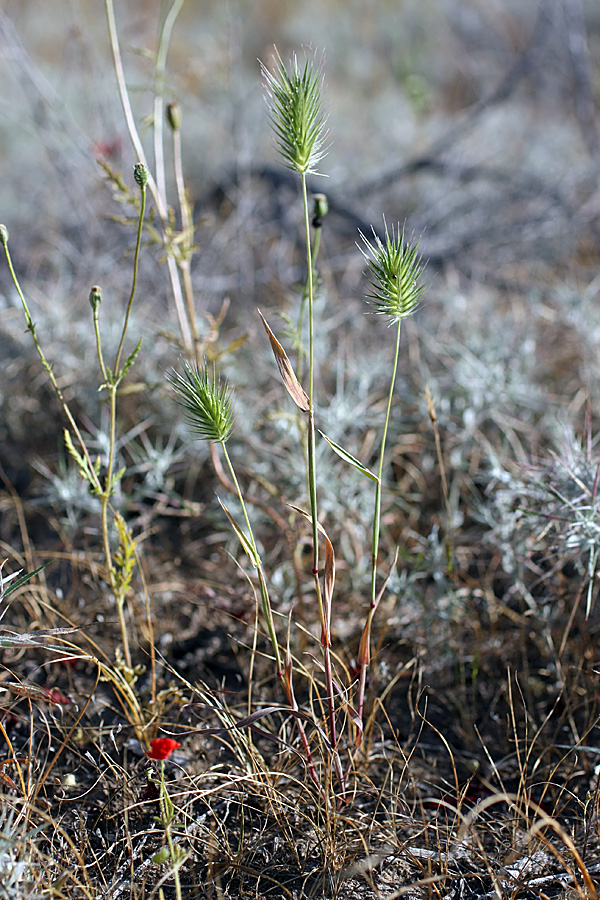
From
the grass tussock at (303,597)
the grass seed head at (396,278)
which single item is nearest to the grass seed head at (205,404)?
the grass tussock at (303,597)

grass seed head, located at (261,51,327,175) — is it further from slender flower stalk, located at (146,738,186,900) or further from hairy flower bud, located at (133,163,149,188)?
slender flower stalk, located at (146,738,186,900)

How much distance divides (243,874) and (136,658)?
640 mm

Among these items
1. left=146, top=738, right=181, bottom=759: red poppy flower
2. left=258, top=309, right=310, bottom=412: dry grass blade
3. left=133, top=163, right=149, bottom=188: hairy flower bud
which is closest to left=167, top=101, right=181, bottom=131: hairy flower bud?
left=133, top=163, right=149, bottom=188: hairy flower bud

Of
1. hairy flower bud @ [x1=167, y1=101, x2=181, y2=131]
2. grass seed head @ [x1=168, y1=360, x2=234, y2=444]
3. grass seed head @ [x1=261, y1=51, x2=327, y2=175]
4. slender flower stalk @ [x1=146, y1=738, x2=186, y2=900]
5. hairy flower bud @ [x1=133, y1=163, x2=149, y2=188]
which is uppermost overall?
hairy flower bud @ [x1=167, y1=101, x2=181, y2=131]

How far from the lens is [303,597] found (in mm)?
1854

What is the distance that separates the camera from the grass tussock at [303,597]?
121cm

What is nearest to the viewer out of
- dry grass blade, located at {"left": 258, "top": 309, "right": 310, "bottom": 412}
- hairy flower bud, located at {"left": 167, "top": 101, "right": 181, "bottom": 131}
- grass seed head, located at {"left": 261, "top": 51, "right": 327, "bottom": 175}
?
grass seed head, located at {"left": 261, "top": 51, "right": 327, "bottom": 175}

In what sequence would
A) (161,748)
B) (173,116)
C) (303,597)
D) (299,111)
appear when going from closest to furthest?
(299,111) < (161,748) < (173,116) < (303,597)

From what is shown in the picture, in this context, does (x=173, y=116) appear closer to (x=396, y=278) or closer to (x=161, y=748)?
(x=396, y=278)

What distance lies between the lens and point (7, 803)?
3.67 feet

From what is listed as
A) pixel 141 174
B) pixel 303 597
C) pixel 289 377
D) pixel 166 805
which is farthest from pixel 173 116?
pixel 166 805

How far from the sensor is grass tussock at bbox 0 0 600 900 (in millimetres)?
1213

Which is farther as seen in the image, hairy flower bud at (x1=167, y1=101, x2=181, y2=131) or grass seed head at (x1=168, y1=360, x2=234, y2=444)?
hairy flower bud at (x1=167, y1=101, x2=181, y2=131)

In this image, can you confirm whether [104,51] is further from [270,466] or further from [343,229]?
[270,466]
